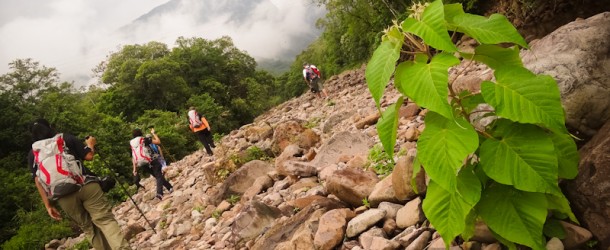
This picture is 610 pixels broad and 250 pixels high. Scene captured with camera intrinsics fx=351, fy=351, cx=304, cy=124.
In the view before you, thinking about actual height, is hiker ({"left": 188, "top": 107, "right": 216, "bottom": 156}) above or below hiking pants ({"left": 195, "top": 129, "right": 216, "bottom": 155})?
above

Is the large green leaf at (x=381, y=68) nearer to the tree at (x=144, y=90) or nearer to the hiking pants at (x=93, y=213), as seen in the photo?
the hiking pants at (x=93, y=213)

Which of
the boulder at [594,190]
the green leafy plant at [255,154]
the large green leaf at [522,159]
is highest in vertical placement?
the large green leaf at [522,159]

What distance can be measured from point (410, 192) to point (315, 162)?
2.95 metres

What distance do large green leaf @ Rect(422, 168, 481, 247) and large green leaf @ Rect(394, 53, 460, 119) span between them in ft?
1.58

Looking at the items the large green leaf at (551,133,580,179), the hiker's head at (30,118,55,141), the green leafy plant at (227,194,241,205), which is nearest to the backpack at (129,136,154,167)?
the green leafy plant at (227,194,241,205)

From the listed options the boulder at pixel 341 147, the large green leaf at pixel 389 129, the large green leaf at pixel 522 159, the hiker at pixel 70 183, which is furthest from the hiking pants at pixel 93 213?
the large green leaf at pixel 522 159

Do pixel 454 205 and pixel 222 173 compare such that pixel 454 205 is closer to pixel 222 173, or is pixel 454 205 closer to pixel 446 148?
pixel 446 148

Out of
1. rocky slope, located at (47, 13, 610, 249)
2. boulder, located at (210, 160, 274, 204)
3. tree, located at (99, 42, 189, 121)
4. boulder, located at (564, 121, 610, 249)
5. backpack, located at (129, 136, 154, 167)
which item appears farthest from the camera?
tree, located at (99, 42, 189, 121)

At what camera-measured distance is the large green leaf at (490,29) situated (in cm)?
164

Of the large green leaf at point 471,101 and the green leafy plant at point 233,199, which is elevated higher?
the large green leaf at point 471,101

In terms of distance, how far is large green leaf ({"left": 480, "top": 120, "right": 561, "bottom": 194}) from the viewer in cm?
159

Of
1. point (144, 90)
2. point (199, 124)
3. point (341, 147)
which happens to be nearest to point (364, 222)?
point (341, 147)

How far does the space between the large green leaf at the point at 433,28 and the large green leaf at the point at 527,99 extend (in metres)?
0.36

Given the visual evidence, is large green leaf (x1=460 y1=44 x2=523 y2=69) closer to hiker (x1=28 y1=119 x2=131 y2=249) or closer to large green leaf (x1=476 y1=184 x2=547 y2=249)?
large green leaf (x1=476 y1=184 x2=547 y2=249)
